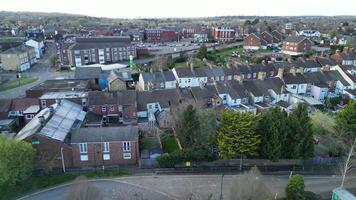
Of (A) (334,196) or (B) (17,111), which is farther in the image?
(B) (17,111)

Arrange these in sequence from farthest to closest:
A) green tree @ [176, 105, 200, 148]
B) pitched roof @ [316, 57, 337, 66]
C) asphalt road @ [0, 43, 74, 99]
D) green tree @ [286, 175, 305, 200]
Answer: pitched roof @ [316, 57, 337, 66]
asphalt road @ [0, 43, 74, 99]
green tree @ [176, 105, 200, 148]
green tree @ [286, 175, 305, 200]

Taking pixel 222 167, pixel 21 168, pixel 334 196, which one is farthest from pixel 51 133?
pixel 334 196

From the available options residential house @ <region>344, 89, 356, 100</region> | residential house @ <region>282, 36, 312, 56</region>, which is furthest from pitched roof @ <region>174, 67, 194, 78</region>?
residential house @ <region>282, 36, 312, 56</region>

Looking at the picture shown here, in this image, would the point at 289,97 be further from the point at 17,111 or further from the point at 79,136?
the point at 17,111

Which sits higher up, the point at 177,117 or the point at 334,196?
the point at 177,117

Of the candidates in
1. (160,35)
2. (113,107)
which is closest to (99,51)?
(113,107)

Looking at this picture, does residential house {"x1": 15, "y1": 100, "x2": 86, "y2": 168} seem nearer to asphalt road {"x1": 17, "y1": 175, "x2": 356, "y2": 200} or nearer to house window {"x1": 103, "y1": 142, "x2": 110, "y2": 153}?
asphalt road {"x1": 17, "y1": 175, "x2": 356, "y2": 200}
